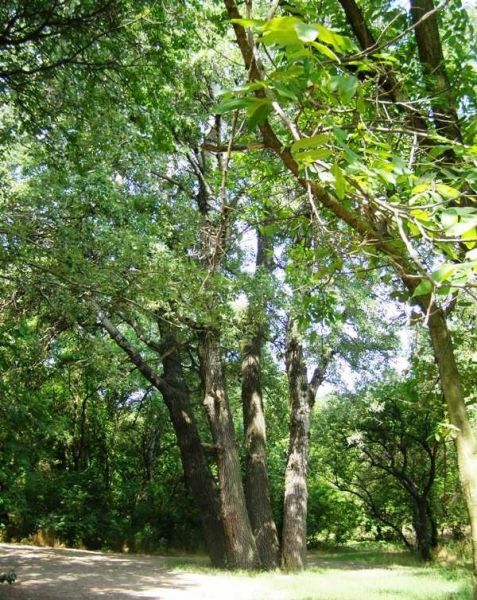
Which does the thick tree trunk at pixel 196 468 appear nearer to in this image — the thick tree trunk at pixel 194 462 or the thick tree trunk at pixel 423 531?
the thick tree trunk at pixel 194 462

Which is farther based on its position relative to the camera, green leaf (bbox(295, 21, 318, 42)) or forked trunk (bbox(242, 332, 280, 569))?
forked trunk (bbox(242, 332, 280, 569))

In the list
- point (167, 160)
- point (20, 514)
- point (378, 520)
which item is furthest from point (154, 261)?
point (378, 520)

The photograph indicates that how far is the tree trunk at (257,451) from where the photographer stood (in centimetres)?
1053

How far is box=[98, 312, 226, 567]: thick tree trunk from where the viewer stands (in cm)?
1020

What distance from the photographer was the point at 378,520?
17734 millimetres

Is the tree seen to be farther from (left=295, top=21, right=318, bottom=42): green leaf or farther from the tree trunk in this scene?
(left=295, top=21, right=318, bottom=42): green leaf

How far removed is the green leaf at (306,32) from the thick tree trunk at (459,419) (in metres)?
1.54

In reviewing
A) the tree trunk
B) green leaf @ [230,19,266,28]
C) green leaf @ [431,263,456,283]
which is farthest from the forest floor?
green leaf @ [230,19,266,28]

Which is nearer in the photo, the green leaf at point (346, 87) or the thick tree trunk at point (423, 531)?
the green leaf at point (346, 87)

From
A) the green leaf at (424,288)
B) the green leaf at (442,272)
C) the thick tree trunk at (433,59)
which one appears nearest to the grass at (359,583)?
the thick tree trunk at (433,59)

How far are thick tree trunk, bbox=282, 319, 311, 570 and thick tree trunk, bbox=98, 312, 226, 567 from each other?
4.61ft

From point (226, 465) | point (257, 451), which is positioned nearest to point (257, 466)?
point (257, 451)

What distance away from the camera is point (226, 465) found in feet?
33.4

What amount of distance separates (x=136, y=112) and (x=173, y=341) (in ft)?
19.9
